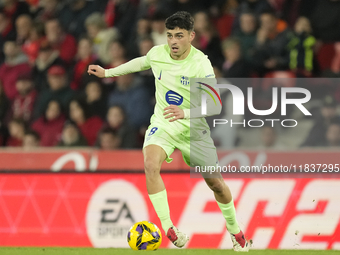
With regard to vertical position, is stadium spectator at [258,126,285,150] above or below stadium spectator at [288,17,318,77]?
below

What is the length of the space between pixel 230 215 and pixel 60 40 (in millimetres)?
4907

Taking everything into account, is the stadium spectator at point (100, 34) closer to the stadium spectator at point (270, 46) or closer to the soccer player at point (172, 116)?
the stadium spectator at point (270, 46)

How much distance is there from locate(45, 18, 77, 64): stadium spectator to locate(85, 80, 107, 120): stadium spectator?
3.73ft

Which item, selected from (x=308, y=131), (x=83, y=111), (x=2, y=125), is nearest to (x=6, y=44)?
(x=2, y=125)

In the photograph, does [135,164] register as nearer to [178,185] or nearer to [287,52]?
[178,185]

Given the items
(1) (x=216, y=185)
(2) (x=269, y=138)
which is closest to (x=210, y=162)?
(1) (x=216, y=185)

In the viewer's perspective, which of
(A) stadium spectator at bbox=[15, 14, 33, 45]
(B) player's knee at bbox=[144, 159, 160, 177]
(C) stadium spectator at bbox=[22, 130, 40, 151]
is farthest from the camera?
(A) stadium spectator at bbox=[15, 14, 33, 45]

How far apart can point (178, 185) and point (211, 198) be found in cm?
42

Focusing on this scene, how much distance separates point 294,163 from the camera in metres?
7.44

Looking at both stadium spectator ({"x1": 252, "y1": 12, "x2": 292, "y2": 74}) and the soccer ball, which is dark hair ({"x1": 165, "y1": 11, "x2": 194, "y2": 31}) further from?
stadium spectator ({"x1": 252, "y1": 12, "x2": 292, "y2": 74})

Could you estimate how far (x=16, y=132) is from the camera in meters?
9.41

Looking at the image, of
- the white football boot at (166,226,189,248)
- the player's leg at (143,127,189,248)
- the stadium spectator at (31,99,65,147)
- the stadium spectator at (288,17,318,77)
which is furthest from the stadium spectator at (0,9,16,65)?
the white football boot at (166,226,189,248)

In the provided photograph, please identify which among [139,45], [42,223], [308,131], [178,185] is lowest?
[42,223]

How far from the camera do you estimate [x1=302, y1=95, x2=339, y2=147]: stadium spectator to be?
787 cm
